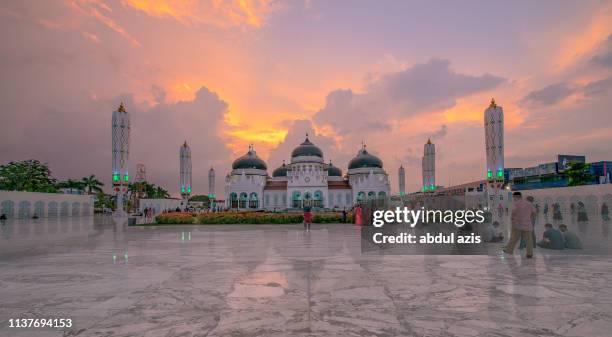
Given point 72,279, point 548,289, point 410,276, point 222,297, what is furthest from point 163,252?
point 548,289

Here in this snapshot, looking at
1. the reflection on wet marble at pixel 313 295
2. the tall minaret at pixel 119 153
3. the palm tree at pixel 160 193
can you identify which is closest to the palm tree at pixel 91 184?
the palm tree at pixel 160 193

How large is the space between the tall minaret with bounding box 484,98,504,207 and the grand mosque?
40.0 meters

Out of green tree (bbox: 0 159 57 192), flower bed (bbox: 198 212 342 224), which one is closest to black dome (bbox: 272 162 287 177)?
green tree (bbox: 0 159 57 192)

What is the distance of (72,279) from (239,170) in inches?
3186

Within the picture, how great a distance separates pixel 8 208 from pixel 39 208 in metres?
4.12

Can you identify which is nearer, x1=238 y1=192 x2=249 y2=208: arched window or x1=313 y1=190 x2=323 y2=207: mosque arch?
x1=313 y1=190 x2=323 y2=207: mosque arch

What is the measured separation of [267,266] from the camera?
8.23 meters

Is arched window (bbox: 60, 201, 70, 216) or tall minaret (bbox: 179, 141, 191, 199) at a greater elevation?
tall minaret (bbox: 179, 141, 191, 199)

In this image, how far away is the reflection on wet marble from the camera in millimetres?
4230

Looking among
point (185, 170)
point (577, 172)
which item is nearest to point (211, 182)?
point (185, 170)

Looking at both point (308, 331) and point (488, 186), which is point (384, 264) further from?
point (488, 186)

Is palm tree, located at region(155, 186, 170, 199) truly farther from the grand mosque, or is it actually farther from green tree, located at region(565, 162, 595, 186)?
green tree, located at region(565, 162, 595, 186)

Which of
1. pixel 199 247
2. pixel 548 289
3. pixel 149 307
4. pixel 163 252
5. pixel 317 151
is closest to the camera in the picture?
pixel 149 307

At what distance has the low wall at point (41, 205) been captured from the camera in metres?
37.9
